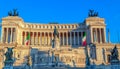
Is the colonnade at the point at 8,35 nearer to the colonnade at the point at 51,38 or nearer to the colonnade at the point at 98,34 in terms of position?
the colonnade at the point at 51,38

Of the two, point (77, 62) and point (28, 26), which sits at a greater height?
point (28, 26)

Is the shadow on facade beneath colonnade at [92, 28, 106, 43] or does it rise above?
beneath

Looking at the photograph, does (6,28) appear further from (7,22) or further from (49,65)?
(49,65)

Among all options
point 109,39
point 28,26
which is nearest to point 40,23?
point 28,26

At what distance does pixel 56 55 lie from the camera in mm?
60625

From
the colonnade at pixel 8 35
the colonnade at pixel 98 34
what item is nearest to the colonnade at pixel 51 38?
the colonnade at pixel 98 34

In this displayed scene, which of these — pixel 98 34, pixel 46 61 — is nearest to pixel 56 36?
pixel 46 61

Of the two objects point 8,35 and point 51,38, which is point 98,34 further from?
point 8,35

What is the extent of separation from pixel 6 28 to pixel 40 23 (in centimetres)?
1398

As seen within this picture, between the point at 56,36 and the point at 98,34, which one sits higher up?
the point at 98,34

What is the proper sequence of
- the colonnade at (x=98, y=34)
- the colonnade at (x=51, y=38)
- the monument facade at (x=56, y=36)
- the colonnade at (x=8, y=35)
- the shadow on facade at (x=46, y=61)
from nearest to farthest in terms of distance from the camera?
the shadow on facade at (x=46, y=61), the monument facade at (x=56, y=36), the colonnade at (x=8, y=35), the colonnade at (x=98, y=34), the colonnade at (x=51, y=38)

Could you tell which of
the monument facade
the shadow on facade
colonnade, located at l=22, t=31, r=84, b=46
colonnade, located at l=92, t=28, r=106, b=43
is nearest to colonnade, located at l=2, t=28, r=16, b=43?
the monument facade

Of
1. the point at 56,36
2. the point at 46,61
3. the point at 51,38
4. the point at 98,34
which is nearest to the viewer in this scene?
the point at 46,61

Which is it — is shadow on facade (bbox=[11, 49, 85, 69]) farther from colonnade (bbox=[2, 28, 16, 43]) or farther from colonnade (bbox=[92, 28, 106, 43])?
colonnade (bbox=[92, 28, 106, 43])
